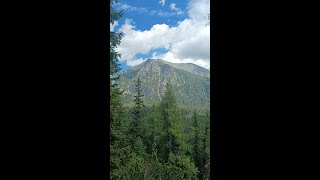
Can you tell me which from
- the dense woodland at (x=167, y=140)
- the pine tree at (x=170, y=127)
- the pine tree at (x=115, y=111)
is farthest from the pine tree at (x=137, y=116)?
the pine tree at (x=115, y=111)

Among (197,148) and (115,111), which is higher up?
(115,111)

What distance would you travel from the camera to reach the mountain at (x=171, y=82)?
38.8 feet

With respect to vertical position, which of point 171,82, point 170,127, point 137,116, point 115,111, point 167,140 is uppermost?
point 171,82

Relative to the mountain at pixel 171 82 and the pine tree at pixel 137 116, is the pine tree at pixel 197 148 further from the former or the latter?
the pine tree at pixel 137 116

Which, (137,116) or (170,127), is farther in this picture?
(170,127)

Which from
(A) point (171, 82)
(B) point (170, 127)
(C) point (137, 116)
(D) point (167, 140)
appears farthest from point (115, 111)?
(A) point (171, 82)

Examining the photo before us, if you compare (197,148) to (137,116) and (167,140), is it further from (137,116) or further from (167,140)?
(137,116)

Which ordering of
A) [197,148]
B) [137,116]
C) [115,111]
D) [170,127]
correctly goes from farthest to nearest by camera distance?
[197,148] < [170,127] < [137,116] < [115,111]

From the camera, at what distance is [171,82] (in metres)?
13.5

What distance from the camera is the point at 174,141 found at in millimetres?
11773
